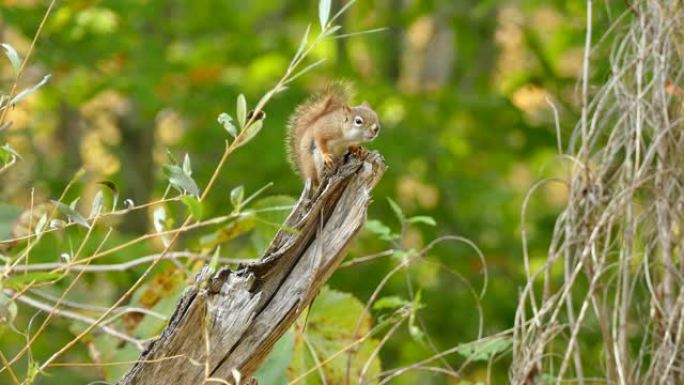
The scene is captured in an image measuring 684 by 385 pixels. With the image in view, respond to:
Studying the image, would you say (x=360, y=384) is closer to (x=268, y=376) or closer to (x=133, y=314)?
(x=268, y=376)

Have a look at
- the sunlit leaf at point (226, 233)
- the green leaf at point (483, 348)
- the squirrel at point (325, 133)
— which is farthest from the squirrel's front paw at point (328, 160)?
the sunlit leaf at point (226, 233)

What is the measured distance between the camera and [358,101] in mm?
6438

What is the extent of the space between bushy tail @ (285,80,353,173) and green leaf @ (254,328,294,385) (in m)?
0.61

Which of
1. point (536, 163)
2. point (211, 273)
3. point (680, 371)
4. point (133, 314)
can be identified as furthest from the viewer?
point (536, 163)

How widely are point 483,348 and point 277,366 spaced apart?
1.89 feet

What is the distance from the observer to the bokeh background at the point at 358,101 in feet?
21.6

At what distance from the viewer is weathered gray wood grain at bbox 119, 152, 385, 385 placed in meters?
2.48

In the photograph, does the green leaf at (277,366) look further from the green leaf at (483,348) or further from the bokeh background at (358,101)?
the bokeh background at (358,101)

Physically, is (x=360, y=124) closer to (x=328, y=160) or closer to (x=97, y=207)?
(x=328, y=160)

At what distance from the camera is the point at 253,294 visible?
254 cm

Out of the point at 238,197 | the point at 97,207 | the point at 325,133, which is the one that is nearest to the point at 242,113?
the point at 238,197

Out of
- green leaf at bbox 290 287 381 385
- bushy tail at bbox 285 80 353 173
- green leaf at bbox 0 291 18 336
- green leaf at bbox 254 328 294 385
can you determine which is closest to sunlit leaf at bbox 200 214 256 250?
green leaf at bbox 290 287 381 385

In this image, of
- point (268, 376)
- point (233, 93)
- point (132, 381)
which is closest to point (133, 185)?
point (233, 93)

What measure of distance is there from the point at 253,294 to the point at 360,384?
0.76m
